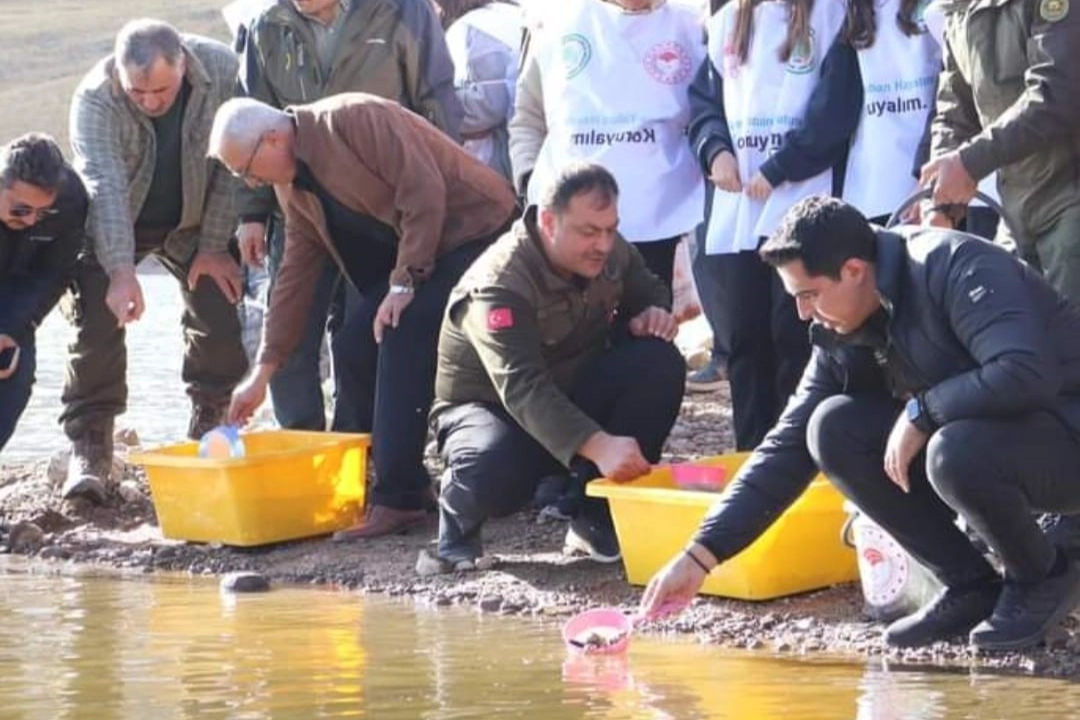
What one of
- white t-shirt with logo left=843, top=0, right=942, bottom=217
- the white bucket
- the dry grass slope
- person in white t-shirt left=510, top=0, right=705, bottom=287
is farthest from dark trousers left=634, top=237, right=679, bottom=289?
the dry grass slope

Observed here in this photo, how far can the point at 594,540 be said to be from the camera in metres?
7.37

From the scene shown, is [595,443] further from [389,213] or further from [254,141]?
[254,141]

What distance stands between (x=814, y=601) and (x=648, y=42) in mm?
2162

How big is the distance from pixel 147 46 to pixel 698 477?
109 inches

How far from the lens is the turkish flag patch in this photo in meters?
7.05

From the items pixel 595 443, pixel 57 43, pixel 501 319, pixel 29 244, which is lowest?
pixel 595 443

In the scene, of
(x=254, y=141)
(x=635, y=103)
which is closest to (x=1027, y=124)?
(x=635, y=103)

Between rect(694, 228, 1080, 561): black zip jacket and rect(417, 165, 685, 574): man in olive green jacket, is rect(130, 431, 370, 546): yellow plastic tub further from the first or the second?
rect(694, 228, 1080, 561): black zip jacket

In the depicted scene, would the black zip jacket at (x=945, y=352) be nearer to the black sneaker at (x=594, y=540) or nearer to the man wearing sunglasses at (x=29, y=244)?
the black sneaker at (x=594, y=540)

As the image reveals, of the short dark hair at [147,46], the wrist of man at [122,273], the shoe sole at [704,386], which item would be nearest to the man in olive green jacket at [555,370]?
the wrist of man at [122,273]

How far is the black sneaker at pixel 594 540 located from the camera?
733cm

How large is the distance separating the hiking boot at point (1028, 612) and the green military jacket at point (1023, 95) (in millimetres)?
1111

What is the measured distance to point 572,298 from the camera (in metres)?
7.25

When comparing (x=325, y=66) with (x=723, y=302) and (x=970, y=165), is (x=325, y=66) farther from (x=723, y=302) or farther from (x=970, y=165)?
(x=970, y=165)
